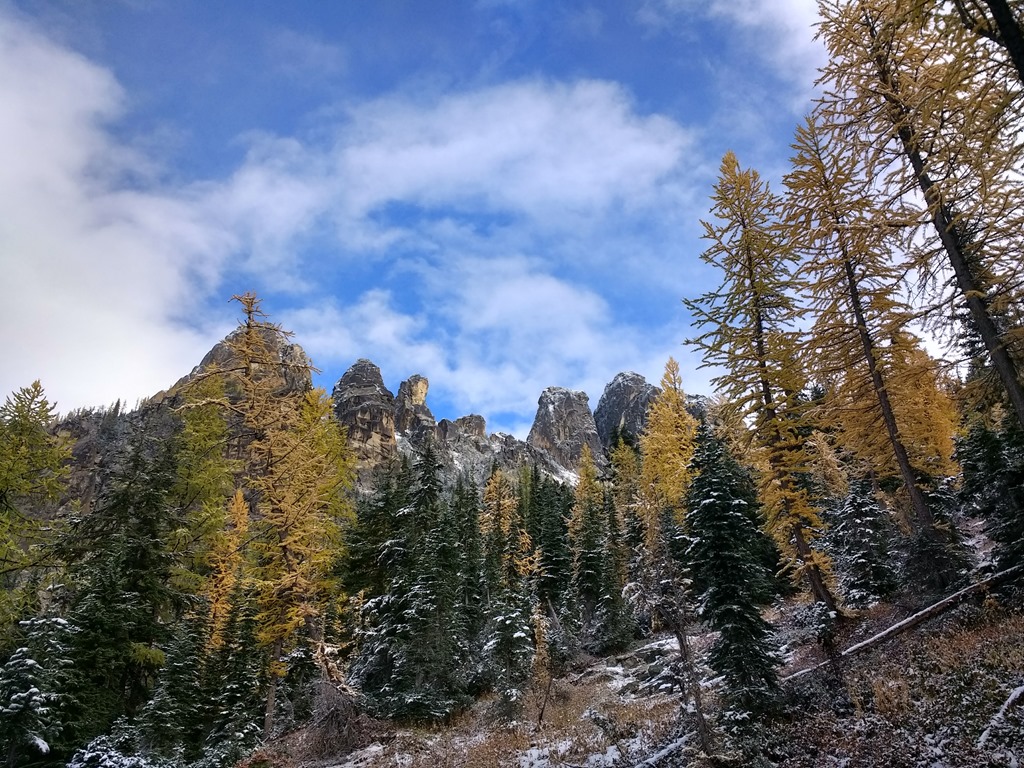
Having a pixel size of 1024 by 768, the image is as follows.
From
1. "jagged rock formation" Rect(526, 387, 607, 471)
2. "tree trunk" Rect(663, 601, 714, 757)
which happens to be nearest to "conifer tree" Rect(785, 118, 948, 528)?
"tree trunk" Rect(663, 601, 714, 757)

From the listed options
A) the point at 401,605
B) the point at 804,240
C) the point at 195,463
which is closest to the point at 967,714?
the point at 804,240

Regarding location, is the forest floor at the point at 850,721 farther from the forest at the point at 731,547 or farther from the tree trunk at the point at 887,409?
the tree trunk at the point at 887,409

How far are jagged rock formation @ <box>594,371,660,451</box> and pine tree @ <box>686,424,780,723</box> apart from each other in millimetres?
112682

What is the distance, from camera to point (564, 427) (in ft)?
488

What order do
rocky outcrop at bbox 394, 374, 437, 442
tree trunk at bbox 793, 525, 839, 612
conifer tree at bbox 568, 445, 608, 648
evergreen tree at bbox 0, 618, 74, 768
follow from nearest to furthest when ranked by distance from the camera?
evergreen tree at bbox 0, 618, 74, 768 → tree trunk at bbox 793, 525, 839, 612 → conifer tree at bbox 568, 445, 608, 648 → rocky outcrop at bbox 394, 374, 437, 442

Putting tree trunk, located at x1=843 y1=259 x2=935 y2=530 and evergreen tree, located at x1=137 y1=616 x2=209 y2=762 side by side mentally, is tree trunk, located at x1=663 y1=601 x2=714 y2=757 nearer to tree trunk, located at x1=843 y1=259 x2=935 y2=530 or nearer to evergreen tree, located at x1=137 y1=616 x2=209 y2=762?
tree trunk, located at x1=843 y1=259 x2=935 y2=530

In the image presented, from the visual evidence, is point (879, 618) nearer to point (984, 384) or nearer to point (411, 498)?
point (984, 384)

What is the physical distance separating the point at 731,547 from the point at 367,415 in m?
110

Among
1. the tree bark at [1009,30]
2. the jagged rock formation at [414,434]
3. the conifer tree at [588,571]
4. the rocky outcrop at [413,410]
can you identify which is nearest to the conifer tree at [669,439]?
the conifer tree at [588,571]

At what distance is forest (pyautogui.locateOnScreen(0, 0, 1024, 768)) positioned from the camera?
380 inches

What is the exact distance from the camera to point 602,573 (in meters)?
34.8

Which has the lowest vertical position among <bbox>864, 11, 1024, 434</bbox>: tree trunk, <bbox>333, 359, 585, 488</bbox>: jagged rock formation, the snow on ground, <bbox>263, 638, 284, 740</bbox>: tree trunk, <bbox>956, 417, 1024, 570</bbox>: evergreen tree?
the snow on ground

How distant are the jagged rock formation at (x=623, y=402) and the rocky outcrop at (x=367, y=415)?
51.2m

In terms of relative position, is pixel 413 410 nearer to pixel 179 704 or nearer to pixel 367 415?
pixel 367 415
